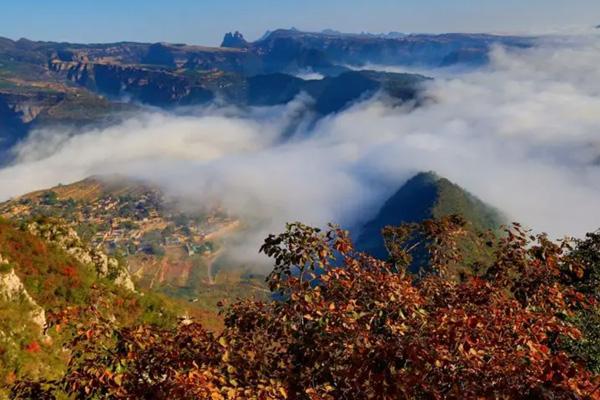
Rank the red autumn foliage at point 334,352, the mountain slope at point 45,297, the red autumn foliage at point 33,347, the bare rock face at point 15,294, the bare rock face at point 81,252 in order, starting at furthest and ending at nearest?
the bare rock face at point 81,252 → the bare rock face at point 15,294 → the red autumn foliage at point 33,347 → the mountain slope at point 45,297 → the red autumn foliage at point 334,352

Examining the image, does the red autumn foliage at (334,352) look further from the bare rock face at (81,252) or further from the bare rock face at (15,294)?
the bare rock face at (81,252)

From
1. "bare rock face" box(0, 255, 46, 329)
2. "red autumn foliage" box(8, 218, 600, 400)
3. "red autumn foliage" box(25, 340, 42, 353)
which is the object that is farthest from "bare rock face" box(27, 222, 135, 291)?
"red autumn foliage" box(8, 218, 600, 400)

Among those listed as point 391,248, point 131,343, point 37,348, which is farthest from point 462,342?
point 37,348

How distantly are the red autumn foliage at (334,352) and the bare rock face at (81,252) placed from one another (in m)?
43.0

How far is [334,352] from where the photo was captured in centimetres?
1245

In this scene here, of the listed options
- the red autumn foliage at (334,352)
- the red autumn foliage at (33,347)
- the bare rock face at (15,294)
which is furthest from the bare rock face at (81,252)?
the red autumn foliage at (334,352)

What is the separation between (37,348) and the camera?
30.9m

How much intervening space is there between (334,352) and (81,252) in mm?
48689

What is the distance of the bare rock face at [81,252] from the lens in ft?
179

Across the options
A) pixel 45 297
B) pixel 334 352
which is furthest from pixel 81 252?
pixel 334 352

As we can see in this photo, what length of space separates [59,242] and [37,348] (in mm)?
25882

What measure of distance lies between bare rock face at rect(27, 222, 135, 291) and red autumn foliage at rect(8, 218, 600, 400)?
43027 mm

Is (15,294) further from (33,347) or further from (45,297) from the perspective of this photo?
(45,297)

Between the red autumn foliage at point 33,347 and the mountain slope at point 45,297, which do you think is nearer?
the mountain slope at point 45,297
